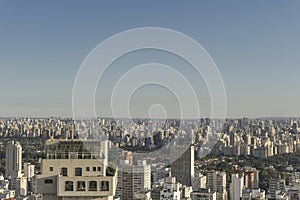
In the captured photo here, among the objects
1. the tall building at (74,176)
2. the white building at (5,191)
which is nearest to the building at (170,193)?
the white building at (5,191)

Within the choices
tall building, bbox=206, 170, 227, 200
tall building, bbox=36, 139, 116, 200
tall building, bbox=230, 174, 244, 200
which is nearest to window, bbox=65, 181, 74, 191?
tall building, bbox=36, 139, 116, 200

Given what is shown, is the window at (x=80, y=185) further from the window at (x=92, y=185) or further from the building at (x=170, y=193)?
the building at (x=170, y=193)

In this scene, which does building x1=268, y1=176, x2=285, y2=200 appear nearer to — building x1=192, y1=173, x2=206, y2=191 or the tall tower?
building x1=192, y1=173, x2=206, y2=191

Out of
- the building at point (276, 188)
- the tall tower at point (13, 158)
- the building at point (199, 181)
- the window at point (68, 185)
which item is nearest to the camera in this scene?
the window at point (68, 185)

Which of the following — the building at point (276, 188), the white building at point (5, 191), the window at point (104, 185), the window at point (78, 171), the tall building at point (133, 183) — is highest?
the window at point (78, 171)

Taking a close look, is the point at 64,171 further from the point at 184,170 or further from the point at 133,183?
the point at 184,170

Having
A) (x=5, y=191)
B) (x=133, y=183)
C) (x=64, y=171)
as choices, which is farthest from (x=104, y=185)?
(x=5, y=191)

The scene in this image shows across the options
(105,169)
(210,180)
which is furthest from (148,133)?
(210,180)
